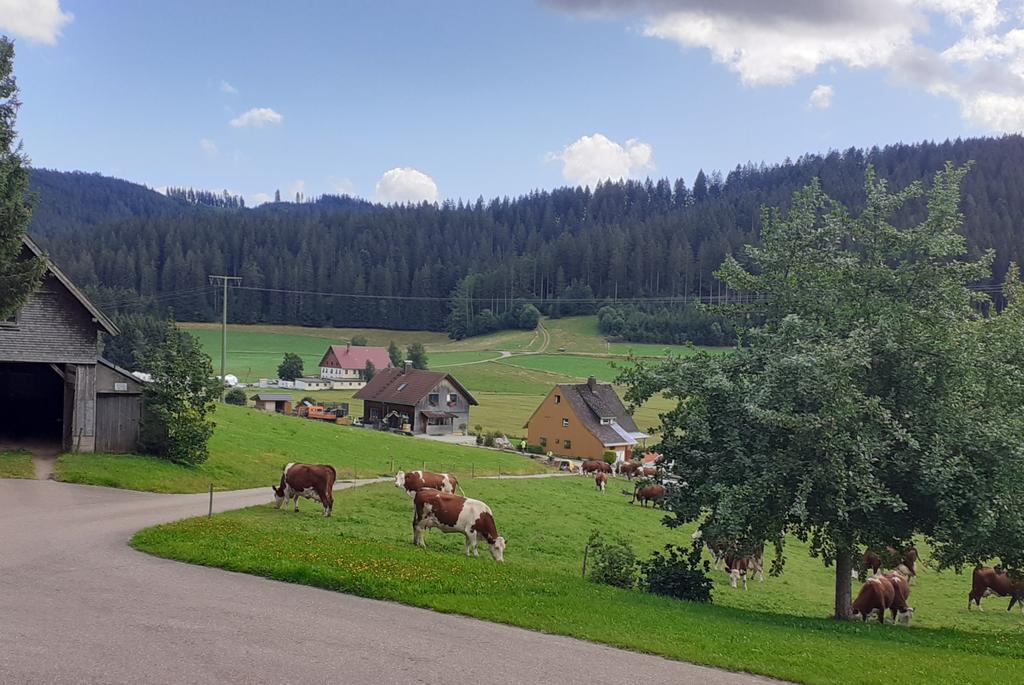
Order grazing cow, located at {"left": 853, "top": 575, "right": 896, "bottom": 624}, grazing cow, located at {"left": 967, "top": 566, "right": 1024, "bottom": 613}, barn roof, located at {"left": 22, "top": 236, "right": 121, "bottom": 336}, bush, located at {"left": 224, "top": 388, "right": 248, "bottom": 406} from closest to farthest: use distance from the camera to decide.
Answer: grazing cow, located at {"left": 853, "top": 575, "right": 896, "bottom": 624} < grazing cow, located at {"left": 967, "top": 566, "right": 1024, "bottom": 613} < barn roof, located at {"left": 22, "top": 236, "right": 121, "bottom": 336} < bush, located at {"left": 224, "top": 388, "right": 248, "bottom": 406}

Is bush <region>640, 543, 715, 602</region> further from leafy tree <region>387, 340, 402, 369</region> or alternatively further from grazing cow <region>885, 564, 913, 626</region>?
leafy tree <region>387, 340, 402, 369</region>

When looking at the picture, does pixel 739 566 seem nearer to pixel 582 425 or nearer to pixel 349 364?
pixel 582 425

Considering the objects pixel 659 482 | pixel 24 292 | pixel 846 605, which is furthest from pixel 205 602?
pixel 24 292

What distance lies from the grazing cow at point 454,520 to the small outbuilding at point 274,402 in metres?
69.8

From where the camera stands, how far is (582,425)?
79.0 metres

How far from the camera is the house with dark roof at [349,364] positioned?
131375 mm

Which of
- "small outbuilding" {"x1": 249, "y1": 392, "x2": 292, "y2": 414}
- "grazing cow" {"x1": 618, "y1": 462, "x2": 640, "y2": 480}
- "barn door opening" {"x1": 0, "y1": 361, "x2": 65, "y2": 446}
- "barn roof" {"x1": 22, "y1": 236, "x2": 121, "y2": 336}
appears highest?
"barn roof" {"x1": 22, "y1": 236, "x2": 121, "y2": 336}

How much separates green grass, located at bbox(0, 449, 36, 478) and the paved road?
13.4m

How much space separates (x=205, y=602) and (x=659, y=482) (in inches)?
457

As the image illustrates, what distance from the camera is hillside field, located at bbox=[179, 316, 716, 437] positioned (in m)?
108

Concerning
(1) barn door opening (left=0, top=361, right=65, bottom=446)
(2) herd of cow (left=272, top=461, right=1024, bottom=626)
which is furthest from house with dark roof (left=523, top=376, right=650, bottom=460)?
(2) herd of cow (left=272, top=461, right=1024, bottom=626)

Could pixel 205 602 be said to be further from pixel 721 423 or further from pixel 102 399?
pixel 102 399

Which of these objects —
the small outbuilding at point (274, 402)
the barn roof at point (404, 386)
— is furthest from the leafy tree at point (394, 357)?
the small outbuilding at point (274, 402)

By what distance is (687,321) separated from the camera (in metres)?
168
